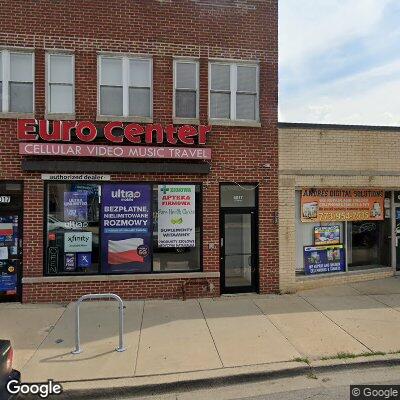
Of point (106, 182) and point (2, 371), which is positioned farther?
point (106, 182)

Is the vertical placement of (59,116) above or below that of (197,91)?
below

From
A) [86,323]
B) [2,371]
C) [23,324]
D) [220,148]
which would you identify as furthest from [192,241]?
[2,371]

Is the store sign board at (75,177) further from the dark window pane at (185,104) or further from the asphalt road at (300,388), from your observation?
the asphalt road at (300,388)

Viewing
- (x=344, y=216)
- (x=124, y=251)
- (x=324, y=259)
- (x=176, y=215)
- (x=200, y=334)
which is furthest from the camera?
(x=344, y=216)

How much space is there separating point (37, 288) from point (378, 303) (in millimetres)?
7726

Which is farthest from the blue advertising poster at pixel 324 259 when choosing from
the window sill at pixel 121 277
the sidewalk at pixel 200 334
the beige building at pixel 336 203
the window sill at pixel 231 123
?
the window sill at pixel 231 123

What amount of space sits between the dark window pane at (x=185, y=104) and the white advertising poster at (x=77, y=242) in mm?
3657

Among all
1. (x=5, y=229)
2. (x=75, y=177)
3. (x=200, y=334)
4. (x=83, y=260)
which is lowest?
(x=200, y=334)

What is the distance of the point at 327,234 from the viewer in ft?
35.8

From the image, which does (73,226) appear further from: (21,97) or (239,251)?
(239,251)

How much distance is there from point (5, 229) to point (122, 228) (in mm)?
2636

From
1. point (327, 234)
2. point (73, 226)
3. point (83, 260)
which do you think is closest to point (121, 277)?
point (83, 260)

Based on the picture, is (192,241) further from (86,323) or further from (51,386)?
(51,386)

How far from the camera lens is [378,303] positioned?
8906mm
